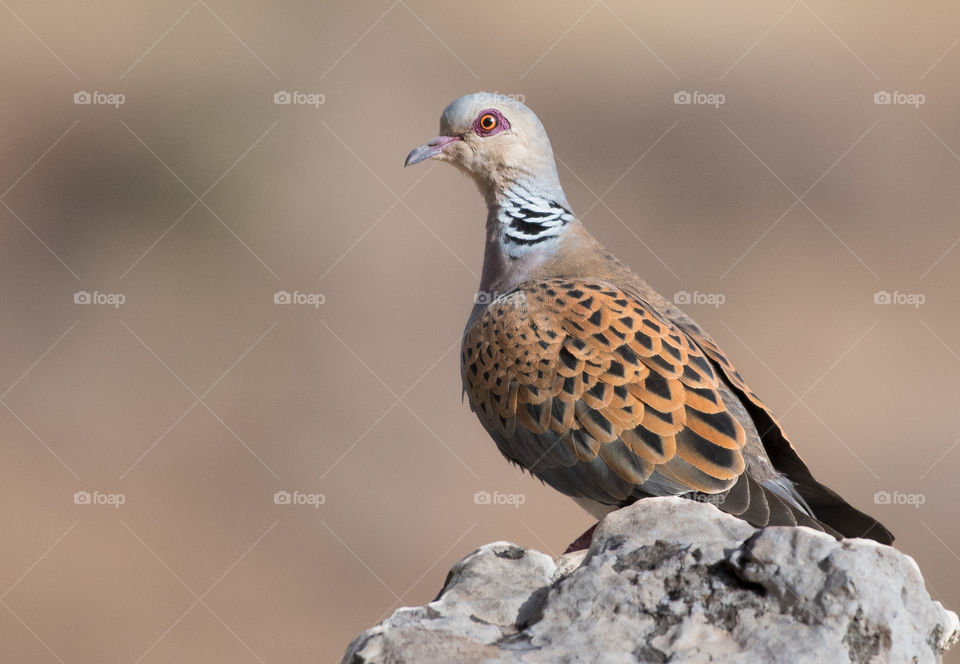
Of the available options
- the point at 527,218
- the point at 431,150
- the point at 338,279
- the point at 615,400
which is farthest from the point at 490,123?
the point at 338,279

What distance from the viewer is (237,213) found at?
1332cm

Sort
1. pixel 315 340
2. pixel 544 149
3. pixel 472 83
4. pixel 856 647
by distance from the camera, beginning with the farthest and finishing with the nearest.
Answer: pixel 472 83 < pixel 315 340 < pixel 544 149 < pixel 856 647

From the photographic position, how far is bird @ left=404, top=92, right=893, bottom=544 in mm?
4285

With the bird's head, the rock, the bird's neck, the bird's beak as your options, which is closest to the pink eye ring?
the bird's head

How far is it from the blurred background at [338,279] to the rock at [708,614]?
21.3 feet

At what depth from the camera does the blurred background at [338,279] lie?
9914mm

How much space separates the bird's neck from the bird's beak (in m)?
0.36

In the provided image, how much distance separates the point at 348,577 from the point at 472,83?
23.2 feet

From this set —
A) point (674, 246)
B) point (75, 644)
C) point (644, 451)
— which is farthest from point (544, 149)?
point (674, 246)

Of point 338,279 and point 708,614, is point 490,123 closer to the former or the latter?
point 708,614

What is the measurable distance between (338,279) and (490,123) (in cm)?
711

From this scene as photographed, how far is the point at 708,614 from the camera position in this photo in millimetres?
2857

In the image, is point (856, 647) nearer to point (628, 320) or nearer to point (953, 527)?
point (628, 320)

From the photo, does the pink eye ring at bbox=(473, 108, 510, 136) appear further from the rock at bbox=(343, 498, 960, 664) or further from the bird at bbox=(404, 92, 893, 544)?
the rock at bbox=(343, 498, 960, 664)
